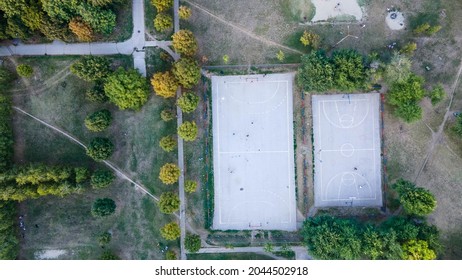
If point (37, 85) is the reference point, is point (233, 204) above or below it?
below

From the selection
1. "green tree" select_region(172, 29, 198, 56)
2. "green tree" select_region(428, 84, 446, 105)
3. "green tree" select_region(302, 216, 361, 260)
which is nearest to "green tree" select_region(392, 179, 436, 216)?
"green tree" select_region(302, 216, 361, 260)

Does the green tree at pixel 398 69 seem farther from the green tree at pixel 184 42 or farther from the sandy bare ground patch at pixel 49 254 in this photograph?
the sandy bare ground patch at pixel 49 254

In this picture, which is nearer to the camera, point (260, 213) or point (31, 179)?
point (31, 179)

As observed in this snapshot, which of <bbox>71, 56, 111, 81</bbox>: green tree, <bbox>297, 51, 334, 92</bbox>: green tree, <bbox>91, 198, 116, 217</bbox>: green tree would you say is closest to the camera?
<bbox>297, 51, 334, 92</bbox>: green tree

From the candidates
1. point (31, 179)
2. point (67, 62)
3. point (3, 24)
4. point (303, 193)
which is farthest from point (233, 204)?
point (3, 24)

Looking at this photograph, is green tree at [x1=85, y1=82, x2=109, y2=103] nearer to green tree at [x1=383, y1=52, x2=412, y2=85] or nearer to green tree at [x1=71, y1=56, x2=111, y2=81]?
green tree at [x1=71, y1=56, x2=111, y2=81]

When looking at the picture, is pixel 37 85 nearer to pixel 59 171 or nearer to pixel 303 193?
pixel 59 171

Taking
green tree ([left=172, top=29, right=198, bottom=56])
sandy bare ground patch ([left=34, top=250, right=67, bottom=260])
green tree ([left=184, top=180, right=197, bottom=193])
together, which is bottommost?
sandy bare ground patch ([left=34, top=250, right=67, bottom=260])

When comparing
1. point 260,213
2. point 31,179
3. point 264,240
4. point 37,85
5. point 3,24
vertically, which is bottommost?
point 264,240
